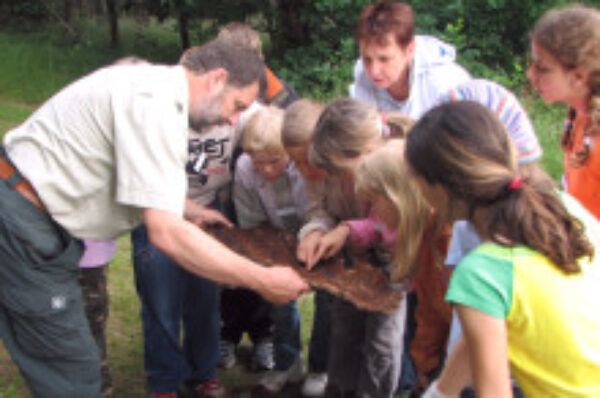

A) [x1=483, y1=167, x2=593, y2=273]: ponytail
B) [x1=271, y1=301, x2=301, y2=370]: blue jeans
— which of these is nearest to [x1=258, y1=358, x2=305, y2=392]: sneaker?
[x1=271, y1=301, x2=301, y2=370]: blue jeans

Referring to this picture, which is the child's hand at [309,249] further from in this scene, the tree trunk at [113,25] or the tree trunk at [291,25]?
the tree trunk at [113,25]

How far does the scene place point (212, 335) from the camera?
11.3 ft

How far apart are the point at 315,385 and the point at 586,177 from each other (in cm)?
168

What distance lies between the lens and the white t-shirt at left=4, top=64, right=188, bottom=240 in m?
2.19

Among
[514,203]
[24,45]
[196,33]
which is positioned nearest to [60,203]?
[514,203]

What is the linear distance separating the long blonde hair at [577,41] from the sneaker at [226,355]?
7.68 ft

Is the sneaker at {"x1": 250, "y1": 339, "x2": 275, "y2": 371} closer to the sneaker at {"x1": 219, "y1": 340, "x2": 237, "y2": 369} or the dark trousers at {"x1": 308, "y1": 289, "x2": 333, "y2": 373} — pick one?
the sneaker at {"x1": 219, "y1": 340, "x2": 237, "y2": 369}

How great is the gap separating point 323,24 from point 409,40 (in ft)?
27.7

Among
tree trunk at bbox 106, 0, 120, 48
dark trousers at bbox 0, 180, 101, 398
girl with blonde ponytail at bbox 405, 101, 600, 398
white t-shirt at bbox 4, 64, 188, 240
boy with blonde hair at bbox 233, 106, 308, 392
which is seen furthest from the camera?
tree trunk at bbox 106, 0, 120, 48

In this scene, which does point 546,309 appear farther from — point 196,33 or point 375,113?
point 196,33

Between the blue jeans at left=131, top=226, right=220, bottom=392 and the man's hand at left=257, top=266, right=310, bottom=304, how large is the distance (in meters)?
0.90

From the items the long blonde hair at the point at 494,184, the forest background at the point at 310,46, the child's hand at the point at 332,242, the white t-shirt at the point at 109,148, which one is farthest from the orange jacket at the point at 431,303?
the forest background at the point at 310,46

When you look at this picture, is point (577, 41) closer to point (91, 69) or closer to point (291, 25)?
point (291, 25)

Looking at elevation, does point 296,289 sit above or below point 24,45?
above
